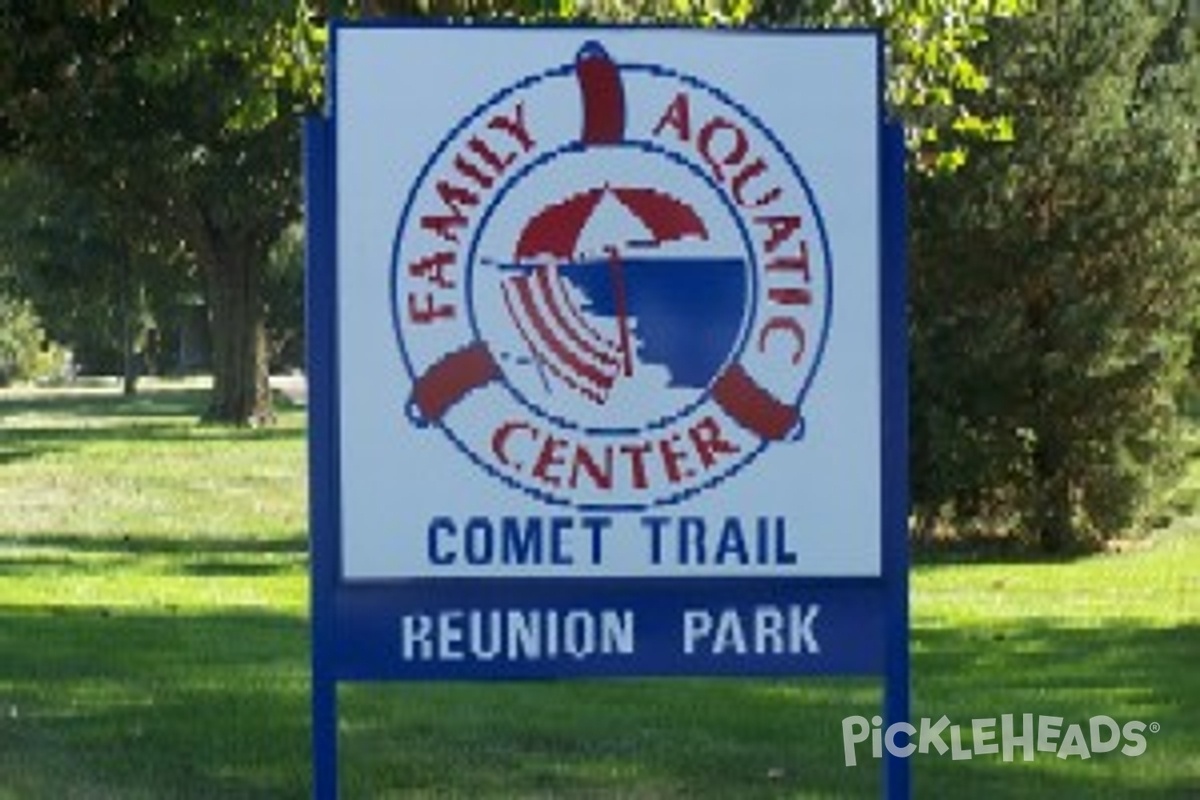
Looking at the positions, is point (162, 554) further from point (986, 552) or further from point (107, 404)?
point (107, 404)

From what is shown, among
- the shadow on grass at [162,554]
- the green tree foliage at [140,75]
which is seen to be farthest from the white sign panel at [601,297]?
the shadow on grass at [162,554]

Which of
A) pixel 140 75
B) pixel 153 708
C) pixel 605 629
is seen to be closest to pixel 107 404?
pixel 140 75

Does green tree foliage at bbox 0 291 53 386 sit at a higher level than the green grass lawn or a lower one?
higher

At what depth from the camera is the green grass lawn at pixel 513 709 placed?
8055 millimetres

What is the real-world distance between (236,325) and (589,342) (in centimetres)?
4623

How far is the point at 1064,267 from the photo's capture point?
24.8m

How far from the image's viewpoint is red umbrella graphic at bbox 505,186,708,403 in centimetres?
581

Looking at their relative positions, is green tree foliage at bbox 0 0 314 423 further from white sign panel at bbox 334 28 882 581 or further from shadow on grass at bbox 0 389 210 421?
shadow on grass at bbox 0 389 210 421

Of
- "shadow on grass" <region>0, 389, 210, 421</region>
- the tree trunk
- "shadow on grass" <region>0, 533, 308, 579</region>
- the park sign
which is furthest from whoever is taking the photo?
"shadow on grass" <region>0, 389, 210, 421</region>

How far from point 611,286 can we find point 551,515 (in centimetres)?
59

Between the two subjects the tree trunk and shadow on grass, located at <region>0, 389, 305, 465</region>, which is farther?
the tree trunk

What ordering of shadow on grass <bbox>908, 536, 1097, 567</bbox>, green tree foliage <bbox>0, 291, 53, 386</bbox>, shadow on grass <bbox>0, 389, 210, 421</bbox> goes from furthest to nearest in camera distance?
1. green tree foliage <bbox>0, 291, 53, 386</bbox>
2. shadow on grass <bbox>0, 389, 210, 421</bbox>
3. shadow on grass <bbox>908, 536, 1097, 567</bbox>

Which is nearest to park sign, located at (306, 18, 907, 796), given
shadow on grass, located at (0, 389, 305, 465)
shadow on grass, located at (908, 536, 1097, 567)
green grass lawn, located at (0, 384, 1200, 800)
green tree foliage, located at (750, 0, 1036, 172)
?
green grass lawn, located at (0, 384, 1200, 800)

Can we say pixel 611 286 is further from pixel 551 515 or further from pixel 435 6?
pixel 435 6
